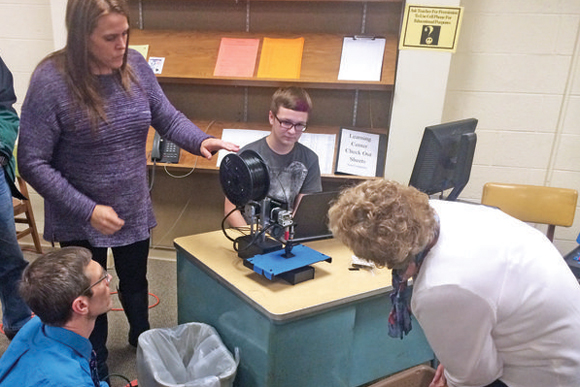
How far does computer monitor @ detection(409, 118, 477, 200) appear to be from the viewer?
1563mm

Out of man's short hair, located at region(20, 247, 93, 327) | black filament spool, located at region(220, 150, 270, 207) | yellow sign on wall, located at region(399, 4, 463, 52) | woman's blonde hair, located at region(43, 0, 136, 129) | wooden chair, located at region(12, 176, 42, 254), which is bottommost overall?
wooden chair, located at region(12, 176, 42, 254)

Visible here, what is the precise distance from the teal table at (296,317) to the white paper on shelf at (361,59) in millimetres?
1247

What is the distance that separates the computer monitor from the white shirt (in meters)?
0.61

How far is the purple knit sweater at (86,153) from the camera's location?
1268 millimetres

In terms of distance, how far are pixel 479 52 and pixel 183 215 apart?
223cm

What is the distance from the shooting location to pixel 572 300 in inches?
36.2

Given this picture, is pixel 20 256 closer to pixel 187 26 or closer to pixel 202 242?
pixel 202 242

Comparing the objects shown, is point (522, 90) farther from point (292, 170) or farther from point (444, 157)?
point (292, 170)

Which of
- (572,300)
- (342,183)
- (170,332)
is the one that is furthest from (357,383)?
(342,183)

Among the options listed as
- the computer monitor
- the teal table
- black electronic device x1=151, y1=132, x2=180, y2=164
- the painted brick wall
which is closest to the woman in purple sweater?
the teal table

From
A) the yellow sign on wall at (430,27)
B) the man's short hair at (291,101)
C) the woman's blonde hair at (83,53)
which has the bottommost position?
the man's short hair at (291,101)

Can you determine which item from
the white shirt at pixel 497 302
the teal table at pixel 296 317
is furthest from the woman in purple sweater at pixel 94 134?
the white shirt at pixel 497 302

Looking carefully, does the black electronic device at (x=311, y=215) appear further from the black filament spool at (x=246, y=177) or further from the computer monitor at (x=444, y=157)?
the computer monitor at (x=444, y=157)

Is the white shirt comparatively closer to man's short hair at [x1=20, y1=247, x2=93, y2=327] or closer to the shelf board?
man's short hair at [x1=20, y1=247, x2=93, y2=327]
